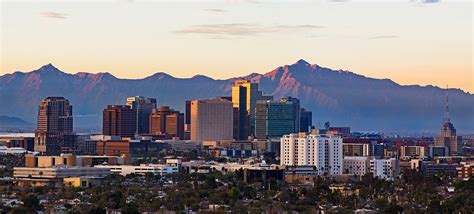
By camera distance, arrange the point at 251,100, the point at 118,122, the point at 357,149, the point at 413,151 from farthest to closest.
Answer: the point at 251,100 < the point at 118,122 < the point at 413,151 < the point at 357,149

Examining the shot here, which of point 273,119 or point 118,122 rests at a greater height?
point 273,119

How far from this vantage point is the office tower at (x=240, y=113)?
18725cm

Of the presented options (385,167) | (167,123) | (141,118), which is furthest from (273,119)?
(385,167)

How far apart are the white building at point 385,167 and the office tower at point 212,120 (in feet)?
253

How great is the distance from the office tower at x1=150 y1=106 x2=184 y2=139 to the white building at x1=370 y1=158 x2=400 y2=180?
8705 cm

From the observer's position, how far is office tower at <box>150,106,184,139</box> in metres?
194

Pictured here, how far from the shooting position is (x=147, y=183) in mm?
91500

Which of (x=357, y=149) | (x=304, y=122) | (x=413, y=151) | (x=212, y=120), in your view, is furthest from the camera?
(x=304, y=122)

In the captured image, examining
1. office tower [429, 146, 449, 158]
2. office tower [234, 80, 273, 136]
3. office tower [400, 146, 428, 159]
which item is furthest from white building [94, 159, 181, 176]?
office tower [234, 80, 273, 136]

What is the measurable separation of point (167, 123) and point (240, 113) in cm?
1182

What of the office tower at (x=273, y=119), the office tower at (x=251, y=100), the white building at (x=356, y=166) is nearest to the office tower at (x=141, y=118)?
the office tower at (x=251, y=100)

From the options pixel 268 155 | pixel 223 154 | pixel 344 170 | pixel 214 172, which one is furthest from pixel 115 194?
pixel 223 154

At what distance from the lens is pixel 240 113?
18925 centimetres

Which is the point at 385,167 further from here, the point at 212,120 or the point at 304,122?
the point at 212,120
